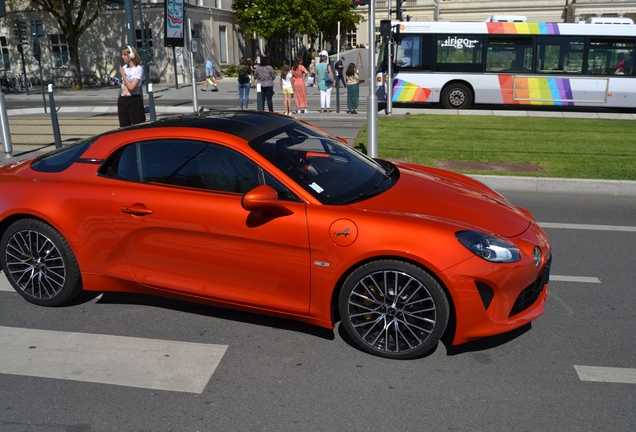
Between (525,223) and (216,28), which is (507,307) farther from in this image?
(216,28)

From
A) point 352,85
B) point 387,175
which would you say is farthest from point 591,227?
point 352,85

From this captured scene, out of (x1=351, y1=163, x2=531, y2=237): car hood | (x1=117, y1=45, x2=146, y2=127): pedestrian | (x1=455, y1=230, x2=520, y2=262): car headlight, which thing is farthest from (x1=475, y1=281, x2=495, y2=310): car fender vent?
(x1=117, y1=45, x2=146, y2=127): pedestrian

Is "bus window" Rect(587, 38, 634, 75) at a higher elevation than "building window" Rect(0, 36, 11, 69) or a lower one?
lower

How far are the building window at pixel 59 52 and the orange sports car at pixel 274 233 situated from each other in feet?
137

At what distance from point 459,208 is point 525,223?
1.70 feet

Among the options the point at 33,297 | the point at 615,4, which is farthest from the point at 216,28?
the point at 33,297

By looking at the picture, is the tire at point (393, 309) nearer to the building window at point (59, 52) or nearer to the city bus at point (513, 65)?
the city bus at point (513, 65)

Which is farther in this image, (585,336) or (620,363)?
(585,336)

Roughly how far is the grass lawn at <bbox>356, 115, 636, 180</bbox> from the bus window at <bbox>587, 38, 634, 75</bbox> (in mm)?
4117

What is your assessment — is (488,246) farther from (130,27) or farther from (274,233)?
(130,27)

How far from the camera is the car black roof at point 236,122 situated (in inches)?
183

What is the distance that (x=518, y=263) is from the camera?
13.0ft

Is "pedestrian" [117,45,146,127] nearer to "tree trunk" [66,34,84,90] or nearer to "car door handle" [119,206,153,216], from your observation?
"car door handle" [119,206,153,216]

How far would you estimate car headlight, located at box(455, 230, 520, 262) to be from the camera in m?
3.90
